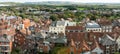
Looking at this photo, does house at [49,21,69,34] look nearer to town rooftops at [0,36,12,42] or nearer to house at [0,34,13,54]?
town rooftops at [0,36,12,42]

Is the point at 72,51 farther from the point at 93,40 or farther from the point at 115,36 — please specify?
the point at 115,36

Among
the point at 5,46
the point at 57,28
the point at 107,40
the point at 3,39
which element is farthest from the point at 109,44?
the point at 57,28

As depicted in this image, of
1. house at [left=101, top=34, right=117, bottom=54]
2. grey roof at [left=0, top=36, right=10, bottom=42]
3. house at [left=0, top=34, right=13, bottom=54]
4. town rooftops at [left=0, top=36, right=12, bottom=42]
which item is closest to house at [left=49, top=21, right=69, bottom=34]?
town rooftops at [left=0, top=36, right=12, bottom=42]

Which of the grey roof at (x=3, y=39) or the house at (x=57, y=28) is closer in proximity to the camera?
the grey roof at (x=3, y=39)

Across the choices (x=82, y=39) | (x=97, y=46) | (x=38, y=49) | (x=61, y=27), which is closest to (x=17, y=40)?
(x=38, y=49)

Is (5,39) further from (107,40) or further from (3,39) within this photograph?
(107,40)

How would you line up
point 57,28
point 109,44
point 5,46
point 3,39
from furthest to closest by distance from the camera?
point 57,28, point 3,39, point 5,46, point 109,44

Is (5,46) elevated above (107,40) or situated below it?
below

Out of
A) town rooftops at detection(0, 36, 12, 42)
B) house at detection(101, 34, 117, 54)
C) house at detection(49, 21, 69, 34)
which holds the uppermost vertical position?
town rooftops at detection(0, 36, 12, 42)

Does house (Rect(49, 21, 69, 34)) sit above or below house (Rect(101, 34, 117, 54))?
below

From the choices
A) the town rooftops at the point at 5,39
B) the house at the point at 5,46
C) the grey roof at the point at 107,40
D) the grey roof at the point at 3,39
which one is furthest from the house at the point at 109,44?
the grey roof at the point at 3,39

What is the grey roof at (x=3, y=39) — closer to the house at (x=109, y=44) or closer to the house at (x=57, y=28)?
the house at (x=109, y=44)

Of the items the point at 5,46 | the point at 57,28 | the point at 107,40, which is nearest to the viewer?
the point at 5,46
